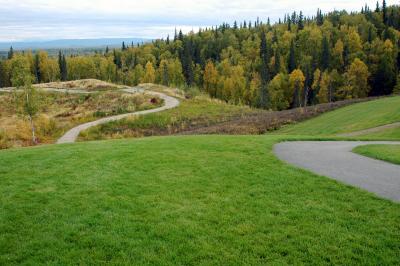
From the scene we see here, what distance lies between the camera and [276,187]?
1055 cm

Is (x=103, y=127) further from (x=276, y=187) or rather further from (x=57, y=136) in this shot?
(x=276, y=187)

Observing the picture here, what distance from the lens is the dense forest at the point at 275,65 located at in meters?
88.1

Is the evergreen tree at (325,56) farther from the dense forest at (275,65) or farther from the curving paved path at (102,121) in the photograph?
the curving paved path at (102,121)

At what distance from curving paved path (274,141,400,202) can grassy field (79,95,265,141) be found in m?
18.0

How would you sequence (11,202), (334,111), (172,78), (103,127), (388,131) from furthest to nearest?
(172,78)
(334,111)
(103,127)
(388,131)
(11,202)

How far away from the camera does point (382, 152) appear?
14562mm

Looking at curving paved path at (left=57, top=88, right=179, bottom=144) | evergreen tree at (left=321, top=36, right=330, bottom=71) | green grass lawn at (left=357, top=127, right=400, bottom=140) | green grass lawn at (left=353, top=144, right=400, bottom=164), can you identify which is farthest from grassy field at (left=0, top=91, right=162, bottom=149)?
evergreen tree at (left=321, top=36, right=330, bottom=71)

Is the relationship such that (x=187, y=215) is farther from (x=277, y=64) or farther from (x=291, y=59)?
(x=291, y=59)

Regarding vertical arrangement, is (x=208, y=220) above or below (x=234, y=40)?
below

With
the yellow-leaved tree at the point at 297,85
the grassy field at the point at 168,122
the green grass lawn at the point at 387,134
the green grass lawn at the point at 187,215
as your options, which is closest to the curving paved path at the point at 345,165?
the green grass lawn at the point at 187,215

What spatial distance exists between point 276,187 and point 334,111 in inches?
1311

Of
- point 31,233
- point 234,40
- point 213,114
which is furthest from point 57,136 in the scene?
point 234,40

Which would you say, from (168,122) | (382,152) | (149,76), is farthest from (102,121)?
(149,76)

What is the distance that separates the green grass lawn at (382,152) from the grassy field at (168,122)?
784 inches
